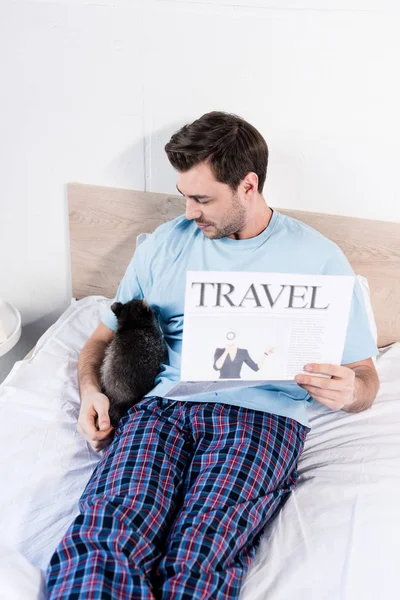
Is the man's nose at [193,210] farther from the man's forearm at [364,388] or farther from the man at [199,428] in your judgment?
the man's forearm at [364,388]

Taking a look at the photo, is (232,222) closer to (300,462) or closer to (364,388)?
(364,388)

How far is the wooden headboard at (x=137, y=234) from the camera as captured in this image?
1701mm

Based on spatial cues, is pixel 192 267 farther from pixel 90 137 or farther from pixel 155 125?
pixel 90 137

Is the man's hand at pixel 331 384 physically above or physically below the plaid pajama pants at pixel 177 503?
above

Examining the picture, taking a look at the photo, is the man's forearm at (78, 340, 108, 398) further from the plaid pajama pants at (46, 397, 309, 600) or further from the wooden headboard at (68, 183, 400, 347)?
the wooden headboard at (68, 183, 400, 347)

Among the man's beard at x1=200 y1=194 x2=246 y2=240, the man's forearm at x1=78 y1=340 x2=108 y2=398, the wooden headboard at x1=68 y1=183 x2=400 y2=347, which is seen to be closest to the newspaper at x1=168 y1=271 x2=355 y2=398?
the man's beard at x1=200 y1=194 x2=246 y2=240

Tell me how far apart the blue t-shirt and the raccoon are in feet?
0.14

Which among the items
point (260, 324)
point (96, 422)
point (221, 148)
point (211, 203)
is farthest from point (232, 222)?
point (96, 422)

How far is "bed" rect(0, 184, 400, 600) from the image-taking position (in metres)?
1.03

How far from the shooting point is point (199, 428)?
1.31m

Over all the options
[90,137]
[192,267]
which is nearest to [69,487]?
[192,267]

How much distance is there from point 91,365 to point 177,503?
19.2 inches

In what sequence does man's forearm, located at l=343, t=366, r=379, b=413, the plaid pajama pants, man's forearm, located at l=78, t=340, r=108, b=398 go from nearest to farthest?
the plaid pajama pants, man's forearm, located at l=343, t=366, r=379, b=413, man's forearm, located at l=78, t=340, r=108, b=398

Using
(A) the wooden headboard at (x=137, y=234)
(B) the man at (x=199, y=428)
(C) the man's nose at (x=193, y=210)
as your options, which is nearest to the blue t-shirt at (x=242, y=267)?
(B) the man at (x=199, y=428)
